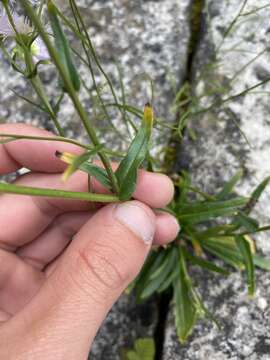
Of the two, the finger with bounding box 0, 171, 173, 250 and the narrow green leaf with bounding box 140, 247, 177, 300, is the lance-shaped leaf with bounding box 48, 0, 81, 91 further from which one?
the narrow green leaf with bounding box 140, 247, 177, 300

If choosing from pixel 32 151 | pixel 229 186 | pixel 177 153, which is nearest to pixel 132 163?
pixel 32 151

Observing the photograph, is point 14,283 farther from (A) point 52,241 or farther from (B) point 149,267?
(B) point 149,267

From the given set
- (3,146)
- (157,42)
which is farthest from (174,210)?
(157,42)

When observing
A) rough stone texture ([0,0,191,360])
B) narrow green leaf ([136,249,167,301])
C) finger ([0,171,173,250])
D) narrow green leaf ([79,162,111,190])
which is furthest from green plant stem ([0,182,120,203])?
rough stone texture ([0,0,191,360])

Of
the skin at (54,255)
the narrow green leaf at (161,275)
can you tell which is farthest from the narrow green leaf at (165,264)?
the skin at (54,255)

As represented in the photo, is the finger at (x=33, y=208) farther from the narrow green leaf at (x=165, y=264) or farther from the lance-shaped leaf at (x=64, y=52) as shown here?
the lance-shaped leaf at (x=64, y=52)
